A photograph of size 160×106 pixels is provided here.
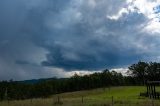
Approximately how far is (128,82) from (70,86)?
32.4m

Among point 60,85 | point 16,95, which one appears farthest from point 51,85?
point 16,95

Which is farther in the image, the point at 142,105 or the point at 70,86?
the point at 70,86

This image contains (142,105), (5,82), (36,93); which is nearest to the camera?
(142,105)

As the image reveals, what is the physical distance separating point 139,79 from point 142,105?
14977cm

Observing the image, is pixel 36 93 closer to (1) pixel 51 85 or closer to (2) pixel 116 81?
(1) pixel 51 85

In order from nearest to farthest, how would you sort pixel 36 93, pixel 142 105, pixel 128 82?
pixel 142 105 → pixel 36 93 → pixel 128 82

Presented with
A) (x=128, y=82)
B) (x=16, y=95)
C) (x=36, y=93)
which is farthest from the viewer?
(x=128, y=82)

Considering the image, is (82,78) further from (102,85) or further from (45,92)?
(45,92)

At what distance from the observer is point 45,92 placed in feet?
539

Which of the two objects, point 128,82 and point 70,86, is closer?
point 70,86

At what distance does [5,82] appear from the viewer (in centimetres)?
17125

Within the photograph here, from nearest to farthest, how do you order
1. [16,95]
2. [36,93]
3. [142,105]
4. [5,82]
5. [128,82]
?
[142,105], [16,95], [36,93], [5,82], [128,82]

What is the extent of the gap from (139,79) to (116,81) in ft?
54.5

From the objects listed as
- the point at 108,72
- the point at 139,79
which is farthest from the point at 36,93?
the point at 139,79
